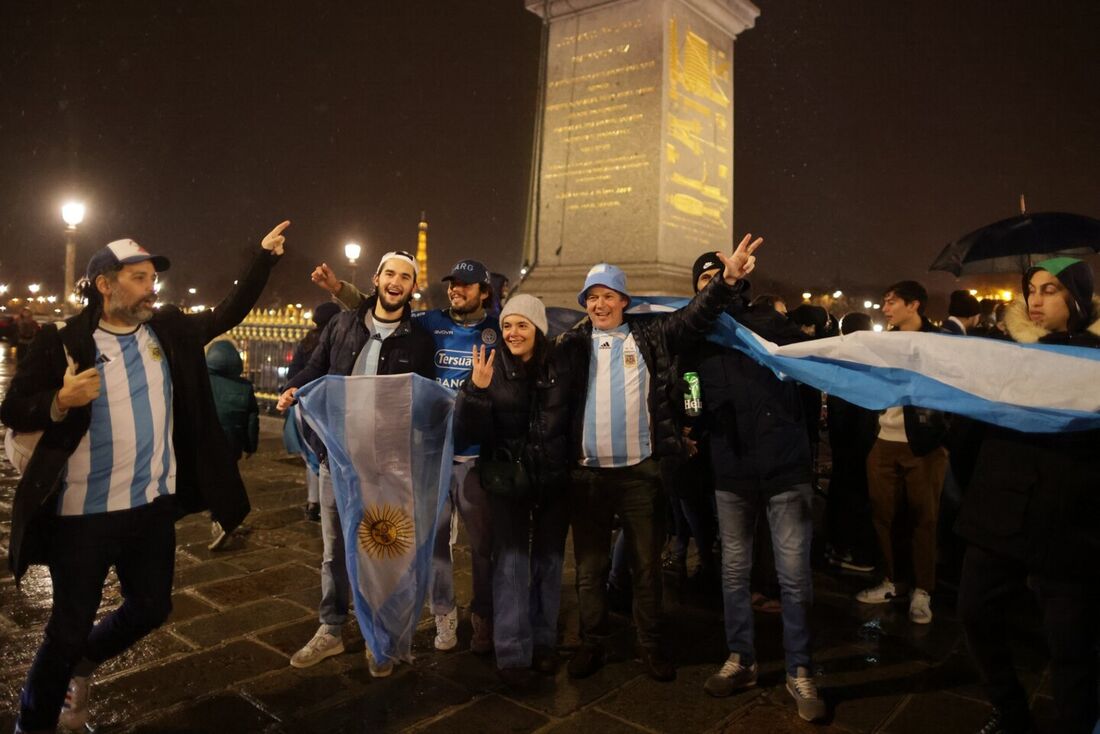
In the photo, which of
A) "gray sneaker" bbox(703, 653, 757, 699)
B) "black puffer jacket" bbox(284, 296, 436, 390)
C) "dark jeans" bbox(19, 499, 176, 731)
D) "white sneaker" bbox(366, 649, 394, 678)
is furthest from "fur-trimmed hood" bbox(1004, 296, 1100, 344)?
"dark jeans" bbox(19, 499, 176, 731)

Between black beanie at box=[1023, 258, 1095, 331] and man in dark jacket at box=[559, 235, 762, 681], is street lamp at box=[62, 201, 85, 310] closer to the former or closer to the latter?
man in dark jacket at box=[559, 235, 762, 681]

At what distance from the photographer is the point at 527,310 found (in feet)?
12.3

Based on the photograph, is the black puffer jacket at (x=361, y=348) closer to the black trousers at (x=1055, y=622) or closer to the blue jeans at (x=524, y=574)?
the blue jeans at (x=524, y=574)

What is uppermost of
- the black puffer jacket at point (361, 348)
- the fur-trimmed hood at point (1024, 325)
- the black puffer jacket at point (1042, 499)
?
the fur-trimmed hood at point (1024, 325)

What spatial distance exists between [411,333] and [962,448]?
8.79ft

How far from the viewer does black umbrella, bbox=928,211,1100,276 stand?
5816 mm

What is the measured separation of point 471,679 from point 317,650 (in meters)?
0.80

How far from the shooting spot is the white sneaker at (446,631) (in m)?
3.95

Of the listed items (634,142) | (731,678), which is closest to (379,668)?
(731,678)

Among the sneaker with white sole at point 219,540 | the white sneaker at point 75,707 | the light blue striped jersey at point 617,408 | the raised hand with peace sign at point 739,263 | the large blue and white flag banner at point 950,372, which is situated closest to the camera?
the large blue and white flag banner at point 950,372

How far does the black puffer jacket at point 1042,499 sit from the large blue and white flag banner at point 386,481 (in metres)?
2.36

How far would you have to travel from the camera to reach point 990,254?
6121 mm

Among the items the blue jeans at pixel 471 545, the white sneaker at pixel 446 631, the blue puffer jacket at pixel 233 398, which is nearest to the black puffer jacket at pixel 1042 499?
the blue jeans at pixel 471 545

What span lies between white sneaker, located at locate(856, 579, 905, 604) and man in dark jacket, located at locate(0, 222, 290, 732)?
150 inches
